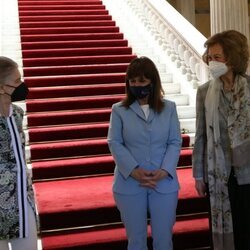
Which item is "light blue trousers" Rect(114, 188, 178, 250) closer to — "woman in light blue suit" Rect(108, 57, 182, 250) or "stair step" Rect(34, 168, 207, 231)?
"woman in light blue suit" Rect(108, 57, 182, 250)

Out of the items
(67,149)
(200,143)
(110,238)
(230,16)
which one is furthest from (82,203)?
(230,16)

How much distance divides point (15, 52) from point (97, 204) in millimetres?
3757

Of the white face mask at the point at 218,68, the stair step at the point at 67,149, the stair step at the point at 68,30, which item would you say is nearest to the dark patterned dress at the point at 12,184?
the white face mask at the point at 218,68

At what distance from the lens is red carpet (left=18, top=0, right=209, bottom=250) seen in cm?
315

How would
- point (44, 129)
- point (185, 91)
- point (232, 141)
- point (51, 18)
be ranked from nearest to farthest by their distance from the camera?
point (232, 141) → point (44, 129) → point (185, 91) → point (51, 18)

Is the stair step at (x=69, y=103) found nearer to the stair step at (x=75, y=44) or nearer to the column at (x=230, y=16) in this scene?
the column at (x=230, y=16)

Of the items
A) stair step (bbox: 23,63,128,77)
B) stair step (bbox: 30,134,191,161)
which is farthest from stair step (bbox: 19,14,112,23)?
stair step (bbox: 30,134,191,161)

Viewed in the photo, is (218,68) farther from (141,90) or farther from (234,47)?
(141,90)

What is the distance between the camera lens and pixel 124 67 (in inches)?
239

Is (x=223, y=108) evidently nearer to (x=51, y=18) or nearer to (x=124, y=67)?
(x=124, y=67)

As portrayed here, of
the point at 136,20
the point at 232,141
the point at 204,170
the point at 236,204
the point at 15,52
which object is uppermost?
the point at 136,20

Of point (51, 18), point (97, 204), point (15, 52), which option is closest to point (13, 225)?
point (97, 204)

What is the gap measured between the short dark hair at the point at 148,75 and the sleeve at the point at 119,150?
0.10 meters

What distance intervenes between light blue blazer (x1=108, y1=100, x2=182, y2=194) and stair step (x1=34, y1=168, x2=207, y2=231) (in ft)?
3.14
